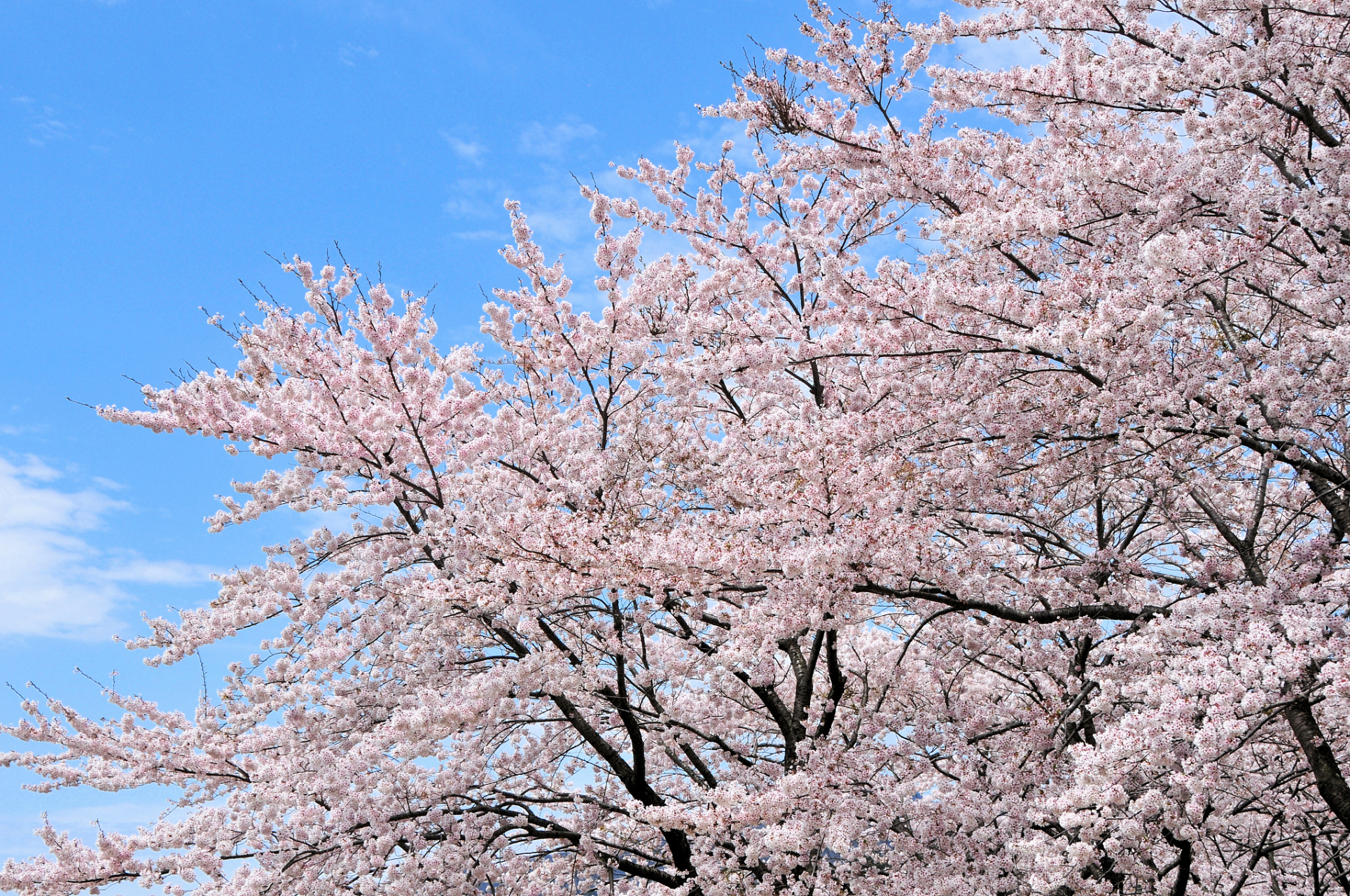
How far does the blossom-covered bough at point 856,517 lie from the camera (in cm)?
620

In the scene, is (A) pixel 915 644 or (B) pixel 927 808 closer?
(B) pixel 927 808

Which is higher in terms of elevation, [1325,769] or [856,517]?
[856,517]

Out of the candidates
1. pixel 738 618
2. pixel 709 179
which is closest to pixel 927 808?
pixel 738 618

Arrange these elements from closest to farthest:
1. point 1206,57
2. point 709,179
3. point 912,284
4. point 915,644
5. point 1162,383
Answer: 1. point 1206,57
2. point 1162,383
3. point 912,284
4. point 709,179
5. point 915,644

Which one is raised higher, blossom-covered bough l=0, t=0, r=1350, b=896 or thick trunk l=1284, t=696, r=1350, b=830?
blossom-covered bough l=0, t=0, r=1350, b=896

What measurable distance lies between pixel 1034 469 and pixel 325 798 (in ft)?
21.0

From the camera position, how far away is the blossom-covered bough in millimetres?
6195

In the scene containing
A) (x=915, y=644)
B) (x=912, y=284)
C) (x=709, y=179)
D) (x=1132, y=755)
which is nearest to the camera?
(x=1132, y=755)

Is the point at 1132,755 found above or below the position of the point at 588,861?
below

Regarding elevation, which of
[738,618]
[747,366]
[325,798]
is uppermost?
[747,366]

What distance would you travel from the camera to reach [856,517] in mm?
7043

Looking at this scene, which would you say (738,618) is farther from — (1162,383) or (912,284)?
(1162,383)

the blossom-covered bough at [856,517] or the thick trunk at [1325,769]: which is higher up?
the blossom-covered bough at [856,517]

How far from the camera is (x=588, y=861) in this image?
27.1 feet
